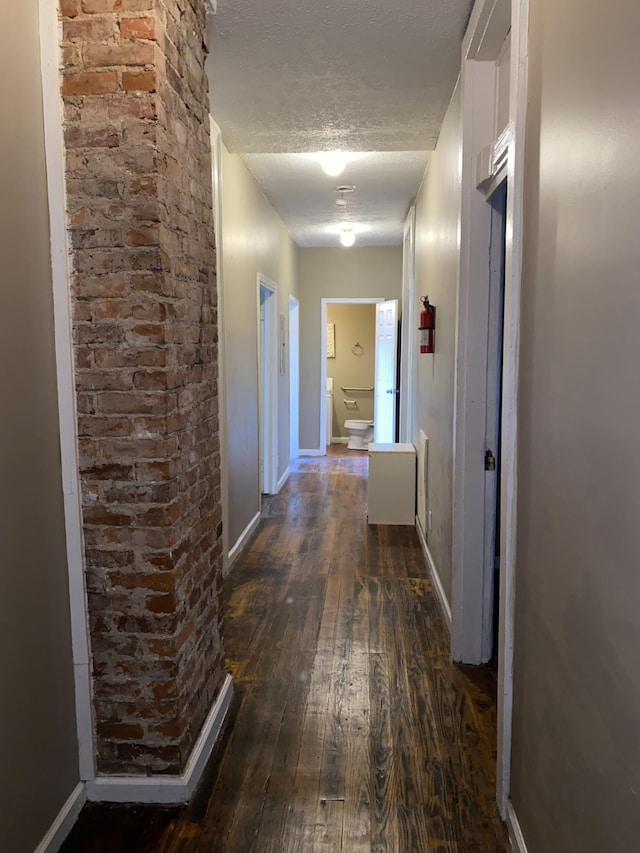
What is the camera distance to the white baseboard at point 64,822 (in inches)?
65.5

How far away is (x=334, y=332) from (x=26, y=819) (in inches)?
321

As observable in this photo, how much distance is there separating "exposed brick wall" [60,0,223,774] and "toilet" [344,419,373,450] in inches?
265

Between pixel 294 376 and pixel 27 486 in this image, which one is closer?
pixel 27 486

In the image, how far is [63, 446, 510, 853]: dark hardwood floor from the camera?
1.80 m

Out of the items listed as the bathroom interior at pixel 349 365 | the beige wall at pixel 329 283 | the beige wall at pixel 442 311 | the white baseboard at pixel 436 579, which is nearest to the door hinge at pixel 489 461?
the beige wall at pixel 442 311

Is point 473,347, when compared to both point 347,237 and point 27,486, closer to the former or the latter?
point 27,486

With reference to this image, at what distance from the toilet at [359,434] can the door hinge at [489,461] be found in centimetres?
601

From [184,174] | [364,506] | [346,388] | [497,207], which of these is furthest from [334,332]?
[184,174]

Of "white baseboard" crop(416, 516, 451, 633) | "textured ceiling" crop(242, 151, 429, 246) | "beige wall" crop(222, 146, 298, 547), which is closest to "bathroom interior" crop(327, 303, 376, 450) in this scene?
"textured ceiling" crop(242, 151, 429, 246)

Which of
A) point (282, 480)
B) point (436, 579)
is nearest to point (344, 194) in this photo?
point (282, 480)

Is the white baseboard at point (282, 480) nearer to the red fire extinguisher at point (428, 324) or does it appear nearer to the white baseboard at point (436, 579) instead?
the white baseboard at point (436, 579)

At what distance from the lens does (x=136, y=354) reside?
5.77ft

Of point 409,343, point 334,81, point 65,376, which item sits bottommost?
point 65,376

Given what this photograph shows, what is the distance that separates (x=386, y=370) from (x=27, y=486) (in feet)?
19.7
